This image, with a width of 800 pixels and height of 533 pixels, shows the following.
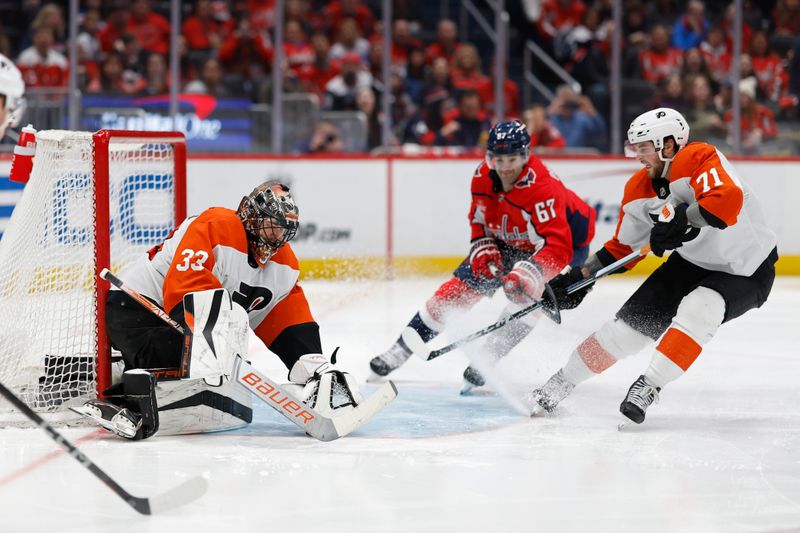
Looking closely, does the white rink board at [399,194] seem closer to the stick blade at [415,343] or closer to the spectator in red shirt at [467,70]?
the spectator in red shirt at [467,70]

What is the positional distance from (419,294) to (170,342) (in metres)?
3.38

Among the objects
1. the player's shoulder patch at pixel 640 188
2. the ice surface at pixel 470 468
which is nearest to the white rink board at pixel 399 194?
the ice surface at pixel 470 468

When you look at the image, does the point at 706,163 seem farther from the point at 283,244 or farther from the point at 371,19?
the point at 371,19

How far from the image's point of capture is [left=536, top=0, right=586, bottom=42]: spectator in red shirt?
822 cm

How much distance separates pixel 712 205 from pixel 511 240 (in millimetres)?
1009

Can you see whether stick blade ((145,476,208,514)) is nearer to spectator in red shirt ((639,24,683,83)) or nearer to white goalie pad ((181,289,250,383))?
white goalie pad ((181,289,250,383))

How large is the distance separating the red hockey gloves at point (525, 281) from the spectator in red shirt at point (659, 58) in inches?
169

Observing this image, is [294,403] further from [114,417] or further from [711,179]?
[711,179]

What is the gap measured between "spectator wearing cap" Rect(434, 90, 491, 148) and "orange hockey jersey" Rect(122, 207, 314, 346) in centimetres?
423

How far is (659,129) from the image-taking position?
3.34 metres

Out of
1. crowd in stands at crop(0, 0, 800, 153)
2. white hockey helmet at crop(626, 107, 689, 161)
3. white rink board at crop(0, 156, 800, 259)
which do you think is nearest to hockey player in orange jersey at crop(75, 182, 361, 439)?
white hockey helmet at crop(626, 107, 689, 161)

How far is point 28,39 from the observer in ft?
24.5

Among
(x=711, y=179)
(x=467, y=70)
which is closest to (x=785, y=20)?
(x=467, y=70)

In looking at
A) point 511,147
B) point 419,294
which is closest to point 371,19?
point 419,294
